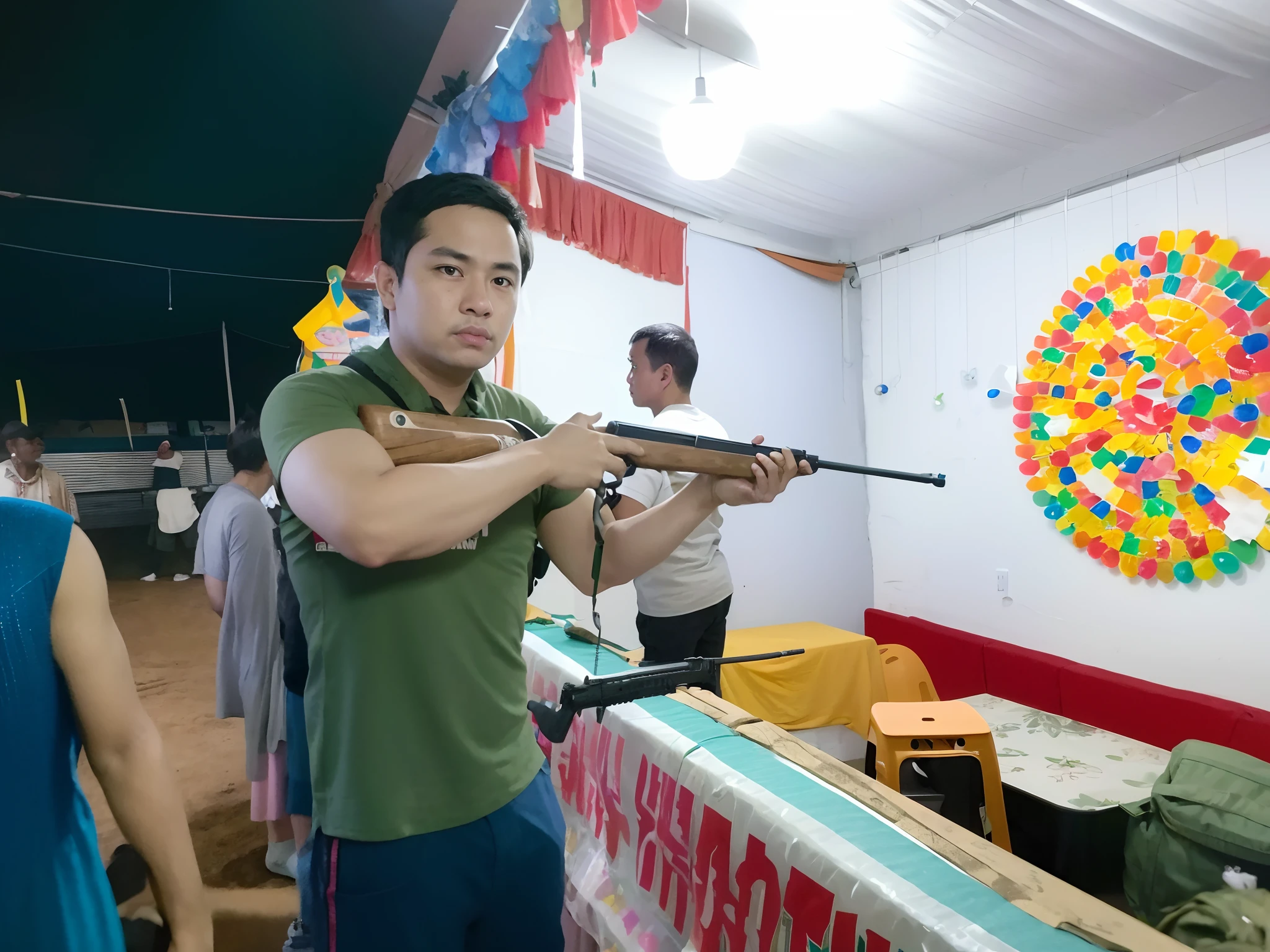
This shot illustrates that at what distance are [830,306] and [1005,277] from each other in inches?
40.8

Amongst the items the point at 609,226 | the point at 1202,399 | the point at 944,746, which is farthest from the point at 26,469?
the point at 1202,399

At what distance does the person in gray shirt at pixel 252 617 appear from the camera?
83.9 inches

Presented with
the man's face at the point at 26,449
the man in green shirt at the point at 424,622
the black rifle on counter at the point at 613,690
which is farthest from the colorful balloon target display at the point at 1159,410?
the man's face at the point at 26,449

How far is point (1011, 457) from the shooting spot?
11.1 ft

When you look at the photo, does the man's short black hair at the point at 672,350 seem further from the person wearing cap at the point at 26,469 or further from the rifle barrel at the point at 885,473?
the person wearing cap at the point at 26,469

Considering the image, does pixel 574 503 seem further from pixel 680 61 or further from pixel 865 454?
pixel 865 454

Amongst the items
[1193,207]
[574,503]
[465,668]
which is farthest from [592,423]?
[1193,207]

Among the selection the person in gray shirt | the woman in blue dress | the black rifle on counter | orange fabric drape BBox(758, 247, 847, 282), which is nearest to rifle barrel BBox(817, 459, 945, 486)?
the black rifle on counter

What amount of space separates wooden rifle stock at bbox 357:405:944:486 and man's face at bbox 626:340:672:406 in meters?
0.86

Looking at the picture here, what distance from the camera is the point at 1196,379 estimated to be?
264 centimetres

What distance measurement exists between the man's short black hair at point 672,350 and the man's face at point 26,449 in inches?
57.0

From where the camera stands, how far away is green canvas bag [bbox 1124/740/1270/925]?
1707 mm

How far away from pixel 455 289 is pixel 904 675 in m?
3.29

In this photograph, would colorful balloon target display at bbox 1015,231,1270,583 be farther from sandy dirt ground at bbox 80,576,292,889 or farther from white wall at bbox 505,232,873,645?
sandy dirt ground at bbox 80,576,292,889
